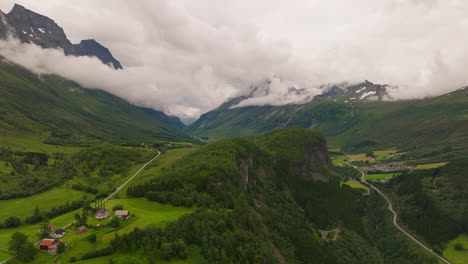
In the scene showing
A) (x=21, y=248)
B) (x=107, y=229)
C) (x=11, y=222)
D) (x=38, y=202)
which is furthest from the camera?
(x=38, y=202)

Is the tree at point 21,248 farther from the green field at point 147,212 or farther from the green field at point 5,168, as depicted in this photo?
the green field at point 5,168

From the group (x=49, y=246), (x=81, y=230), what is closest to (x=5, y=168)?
(x=81, y=230)

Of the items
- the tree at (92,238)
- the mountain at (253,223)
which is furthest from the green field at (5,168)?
the tree at (92,238)

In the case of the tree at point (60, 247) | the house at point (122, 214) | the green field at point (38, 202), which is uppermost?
the house at point (122, 214)

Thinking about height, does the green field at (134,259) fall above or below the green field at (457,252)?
above

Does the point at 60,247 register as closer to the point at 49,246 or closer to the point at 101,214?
the point at 49,246

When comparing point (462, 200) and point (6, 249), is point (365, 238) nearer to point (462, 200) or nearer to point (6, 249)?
point (462, 200)

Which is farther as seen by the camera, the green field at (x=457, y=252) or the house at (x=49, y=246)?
the green field at (x=457, y=252)
